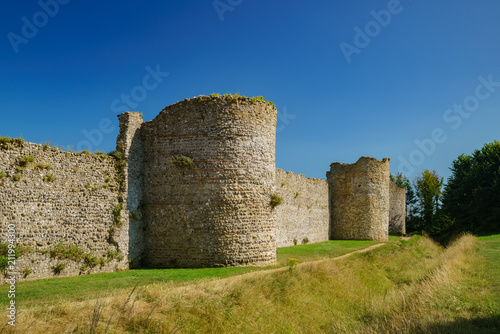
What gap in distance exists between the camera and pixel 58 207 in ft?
37.0

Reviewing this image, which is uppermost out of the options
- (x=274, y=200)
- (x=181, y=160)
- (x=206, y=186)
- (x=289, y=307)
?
(x=181, y=160)

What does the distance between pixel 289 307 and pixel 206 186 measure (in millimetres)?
4760

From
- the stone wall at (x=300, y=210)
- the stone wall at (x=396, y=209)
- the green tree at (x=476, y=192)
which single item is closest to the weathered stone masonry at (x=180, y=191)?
the stone wall at (x=300, y=210)

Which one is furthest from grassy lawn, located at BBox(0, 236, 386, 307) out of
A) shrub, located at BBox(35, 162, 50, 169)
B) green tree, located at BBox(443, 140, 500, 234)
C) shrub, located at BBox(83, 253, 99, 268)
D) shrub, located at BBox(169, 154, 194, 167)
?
green tree, located at BBox(443, 140, 500, 234)

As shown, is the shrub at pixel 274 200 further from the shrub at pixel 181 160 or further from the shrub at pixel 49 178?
the shrub at pixel 49 178

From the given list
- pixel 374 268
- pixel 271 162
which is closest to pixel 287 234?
pixel 374 268

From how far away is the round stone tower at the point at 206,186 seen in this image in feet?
43.5

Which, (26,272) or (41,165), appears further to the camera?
(41,165)

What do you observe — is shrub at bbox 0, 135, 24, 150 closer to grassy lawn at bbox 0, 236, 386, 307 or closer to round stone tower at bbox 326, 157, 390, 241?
grassy lawn at bbox 0, 236, 386, 307

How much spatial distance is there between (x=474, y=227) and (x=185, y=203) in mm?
26181

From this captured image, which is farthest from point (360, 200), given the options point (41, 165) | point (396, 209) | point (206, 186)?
point (41, 165)

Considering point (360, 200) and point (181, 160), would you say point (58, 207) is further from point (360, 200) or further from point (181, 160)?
point (360, 200)

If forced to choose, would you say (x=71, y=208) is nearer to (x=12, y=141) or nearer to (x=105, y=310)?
(x=12, y=141)

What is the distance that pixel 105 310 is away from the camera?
791cm
